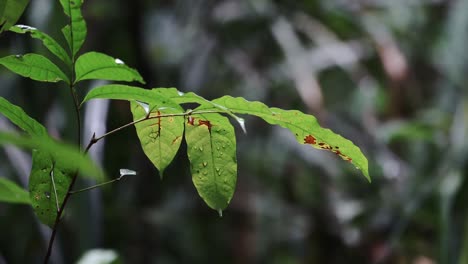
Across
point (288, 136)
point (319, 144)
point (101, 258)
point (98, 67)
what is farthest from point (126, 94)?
point (288, 136)

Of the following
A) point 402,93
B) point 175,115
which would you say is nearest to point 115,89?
point 175,115

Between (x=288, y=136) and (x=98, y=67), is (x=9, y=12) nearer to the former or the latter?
(x=98, y=67)

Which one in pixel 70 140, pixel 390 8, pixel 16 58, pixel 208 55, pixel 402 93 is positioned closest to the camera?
pixel 16 58

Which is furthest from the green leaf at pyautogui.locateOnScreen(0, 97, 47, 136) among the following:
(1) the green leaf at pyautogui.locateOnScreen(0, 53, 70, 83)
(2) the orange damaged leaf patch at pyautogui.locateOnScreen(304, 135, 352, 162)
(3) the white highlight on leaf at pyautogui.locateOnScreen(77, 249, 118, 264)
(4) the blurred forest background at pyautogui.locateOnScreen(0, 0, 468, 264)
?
(4) the blurred forest background at pyautogui.locateOnScreen(0, 0, 468, 264)

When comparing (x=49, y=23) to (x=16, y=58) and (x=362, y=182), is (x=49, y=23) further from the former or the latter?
(x=362, y=182)

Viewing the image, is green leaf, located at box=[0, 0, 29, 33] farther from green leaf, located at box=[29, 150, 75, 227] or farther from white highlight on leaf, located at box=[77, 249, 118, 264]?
white highlight on leaf, located at box=[77, 249, 118, 264]

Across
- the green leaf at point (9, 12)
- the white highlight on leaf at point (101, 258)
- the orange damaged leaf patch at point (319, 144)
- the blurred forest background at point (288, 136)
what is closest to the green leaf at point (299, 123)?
the orange damaged leaf patch at point (319, 144)

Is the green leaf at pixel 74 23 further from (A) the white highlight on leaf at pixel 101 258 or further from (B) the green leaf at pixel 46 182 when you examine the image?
(A) the white highlight on leaf at pixel 101 258
